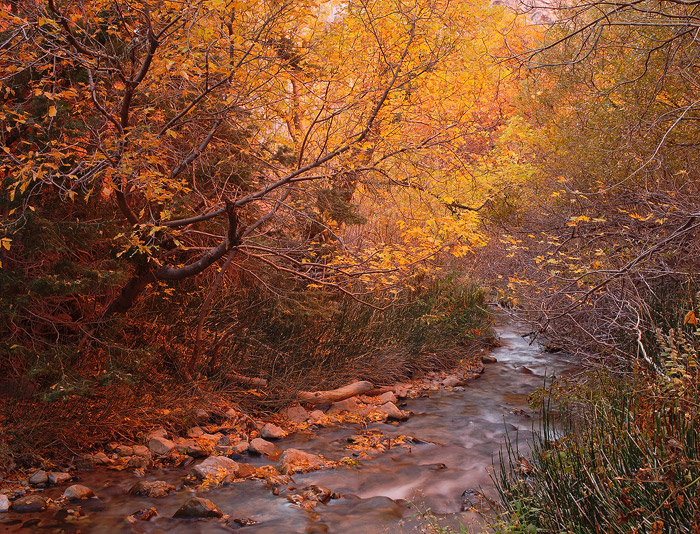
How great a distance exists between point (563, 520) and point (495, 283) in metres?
9.12

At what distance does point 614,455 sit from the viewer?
3.39 m

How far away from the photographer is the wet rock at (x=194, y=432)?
652cm

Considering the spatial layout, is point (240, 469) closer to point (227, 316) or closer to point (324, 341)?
point (227, 316)

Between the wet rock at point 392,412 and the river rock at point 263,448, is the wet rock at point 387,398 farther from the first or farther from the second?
the river rock at point 263,448

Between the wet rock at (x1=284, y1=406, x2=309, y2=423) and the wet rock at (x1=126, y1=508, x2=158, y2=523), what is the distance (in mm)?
3044

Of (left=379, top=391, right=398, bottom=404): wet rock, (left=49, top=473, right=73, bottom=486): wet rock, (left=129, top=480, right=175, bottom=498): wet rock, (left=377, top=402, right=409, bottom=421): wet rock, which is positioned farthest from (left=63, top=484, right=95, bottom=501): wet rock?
(left=379, top=391, right=398, bottom=404): wet rock

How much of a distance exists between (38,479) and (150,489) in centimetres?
90

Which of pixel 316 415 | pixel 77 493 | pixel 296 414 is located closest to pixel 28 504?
pixel 77 493

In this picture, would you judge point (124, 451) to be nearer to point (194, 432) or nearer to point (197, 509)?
point (194, 432)

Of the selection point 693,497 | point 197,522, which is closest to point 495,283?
point 197,522

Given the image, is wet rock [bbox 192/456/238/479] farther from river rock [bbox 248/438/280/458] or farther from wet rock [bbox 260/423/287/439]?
wet rock [bbox 260/423/287/439]

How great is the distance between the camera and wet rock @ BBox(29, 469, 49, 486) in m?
4.88

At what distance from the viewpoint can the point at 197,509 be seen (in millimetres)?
4660

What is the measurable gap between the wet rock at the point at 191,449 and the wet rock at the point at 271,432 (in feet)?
3.04
